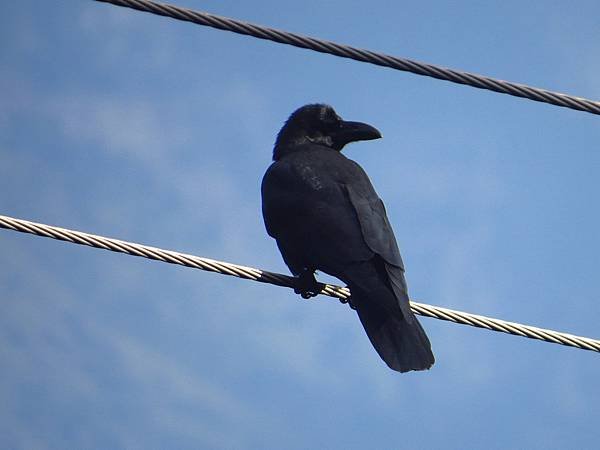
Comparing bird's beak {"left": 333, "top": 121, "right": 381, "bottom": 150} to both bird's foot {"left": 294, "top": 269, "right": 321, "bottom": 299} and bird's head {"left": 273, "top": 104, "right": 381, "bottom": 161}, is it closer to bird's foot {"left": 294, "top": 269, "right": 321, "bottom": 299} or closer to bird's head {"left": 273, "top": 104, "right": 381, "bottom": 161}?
bird's head {"left": 273, "top": 104, "right": 381, "bottom": 161}

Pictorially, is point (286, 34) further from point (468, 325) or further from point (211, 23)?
point (468, 325)

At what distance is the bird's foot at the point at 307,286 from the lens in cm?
686

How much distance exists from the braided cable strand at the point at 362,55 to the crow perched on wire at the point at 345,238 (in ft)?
4.86

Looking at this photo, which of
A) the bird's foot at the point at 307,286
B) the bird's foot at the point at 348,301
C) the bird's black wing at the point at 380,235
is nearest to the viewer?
the bird's black wing at the point at 380,235

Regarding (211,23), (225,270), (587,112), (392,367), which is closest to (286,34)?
(211,23)

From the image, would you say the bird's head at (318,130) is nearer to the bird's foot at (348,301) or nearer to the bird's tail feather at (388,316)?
the bird's foot at (348,301)

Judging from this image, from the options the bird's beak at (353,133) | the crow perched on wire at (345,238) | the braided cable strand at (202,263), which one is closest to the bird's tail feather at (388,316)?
the crow perched on wire at (345,238)

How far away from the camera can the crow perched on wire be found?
20.4 ft

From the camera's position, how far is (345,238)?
6.80 meters

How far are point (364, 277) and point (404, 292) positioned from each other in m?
0.28

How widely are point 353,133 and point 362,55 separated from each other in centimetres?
317

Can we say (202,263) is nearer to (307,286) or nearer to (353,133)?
(307,286)

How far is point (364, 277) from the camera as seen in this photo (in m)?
6.49

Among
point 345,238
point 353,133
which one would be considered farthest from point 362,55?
point 353,133
